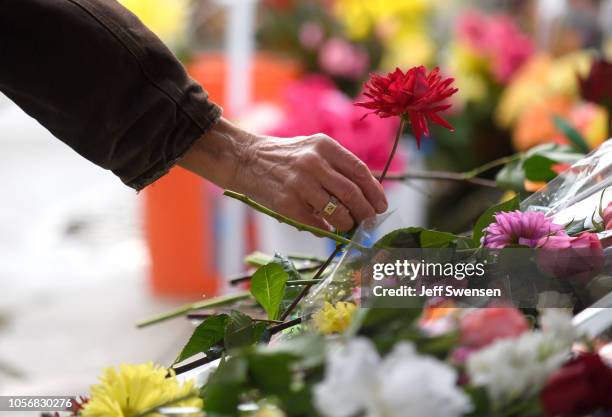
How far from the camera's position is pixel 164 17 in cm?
335

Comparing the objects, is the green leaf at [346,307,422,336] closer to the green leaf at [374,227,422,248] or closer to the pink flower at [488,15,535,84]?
the green leaf at [374,227,422,248]

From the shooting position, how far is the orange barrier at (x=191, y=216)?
3613 millimetres

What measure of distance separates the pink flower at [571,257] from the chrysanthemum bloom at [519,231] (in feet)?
0.04

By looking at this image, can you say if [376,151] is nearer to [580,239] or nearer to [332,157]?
[332,157]

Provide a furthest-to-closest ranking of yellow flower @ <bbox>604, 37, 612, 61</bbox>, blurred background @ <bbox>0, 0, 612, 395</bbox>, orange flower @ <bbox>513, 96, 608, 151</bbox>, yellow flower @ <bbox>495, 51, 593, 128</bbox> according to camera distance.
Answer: yellow flower @ <bbox>604, 37, 612, 61</bbox>, blurred background @ <bbox>0, 0, 612, 395</bbox>, yellow flower @ <bbox>495, 51, 593, 128</bbox>, orange flower @ <bbox>513, 96, 608, 151</bbox>

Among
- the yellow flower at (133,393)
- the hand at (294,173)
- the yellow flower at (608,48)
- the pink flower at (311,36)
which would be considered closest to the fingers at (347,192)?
the hand at (294,173)

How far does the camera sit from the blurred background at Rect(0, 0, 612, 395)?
9.34 ft

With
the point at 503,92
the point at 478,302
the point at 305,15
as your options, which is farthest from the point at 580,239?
the point at 305,15

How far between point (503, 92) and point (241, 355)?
298 centimetres

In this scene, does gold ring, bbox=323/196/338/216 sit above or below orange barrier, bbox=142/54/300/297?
below

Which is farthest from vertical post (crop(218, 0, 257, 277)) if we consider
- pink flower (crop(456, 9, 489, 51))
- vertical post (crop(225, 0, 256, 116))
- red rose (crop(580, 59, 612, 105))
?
red rose (crop(580, 59, 612, 105))

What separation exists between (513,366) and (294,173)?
1.29 ft

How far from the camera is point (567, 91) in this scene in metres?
2.66

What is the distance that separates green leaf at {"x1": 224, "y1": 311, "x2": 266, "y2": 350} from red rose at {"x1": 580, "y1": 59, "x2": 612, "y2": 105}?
849 millimetres
